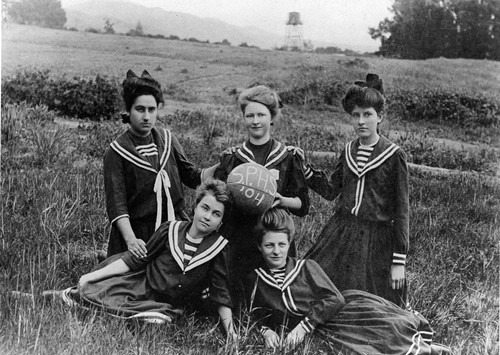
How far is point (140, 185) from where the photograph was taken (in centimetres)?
456

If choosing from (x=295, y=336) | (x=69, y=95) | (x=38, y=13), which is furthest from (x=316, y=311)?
(x=38, y=13)

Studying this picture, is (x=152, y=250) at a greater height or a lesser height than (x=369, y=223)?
lesser

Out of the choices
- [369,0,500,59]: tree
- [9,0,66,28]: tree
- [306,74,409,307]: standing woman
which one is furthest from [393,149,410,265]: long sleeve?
[9,0,66,28]: tree

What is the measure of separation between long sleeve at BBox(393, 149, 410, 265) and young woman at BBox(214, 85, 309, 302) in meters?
0.73

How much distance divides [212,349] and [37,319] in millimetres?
1157

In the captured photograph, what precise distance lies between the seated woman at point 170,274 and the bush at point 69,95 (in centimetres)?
739

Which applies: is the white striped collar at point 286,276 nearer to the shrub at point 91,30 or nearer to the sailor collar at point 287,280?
the sailor collar at point 287,280

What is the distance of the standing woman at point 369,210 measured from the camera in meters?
4.20

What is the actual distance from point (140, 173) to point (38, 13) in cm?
958

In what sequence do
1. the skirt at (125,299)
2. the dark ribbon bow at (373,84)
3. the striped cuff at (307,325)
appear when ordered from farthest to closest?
the dark ribbon bow at (373,84) < the skirt at (125,299) < the striped cuff at (307,325)

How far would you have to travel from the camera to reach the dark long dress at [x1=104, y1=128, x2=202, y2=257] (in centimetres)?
449

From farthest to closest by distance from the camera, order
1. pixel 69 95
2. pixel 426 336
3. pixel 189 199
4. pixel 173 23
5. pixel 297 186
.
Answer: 1. pixel 69 95
2. pixel 173 23
3. pixel 189 199
4. pixel 297 186
5. pixel 426 336

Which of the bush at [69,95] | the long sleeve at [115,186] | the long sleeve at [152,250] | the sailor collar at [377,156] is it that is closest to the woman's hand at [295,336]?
the long sleeve at [152,250]

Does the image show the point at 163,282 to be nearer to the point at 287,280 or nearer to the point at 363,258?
Answer: the point at 287,280
